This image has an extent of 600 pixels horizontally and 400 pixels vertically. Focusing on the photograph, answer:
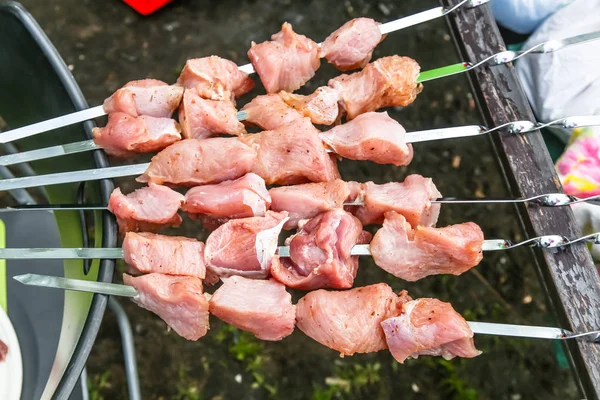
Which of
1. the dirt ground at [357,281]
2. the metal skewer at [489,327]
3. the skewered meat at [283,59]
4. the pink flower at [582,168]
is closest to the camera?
the metal skewer at [489,327]

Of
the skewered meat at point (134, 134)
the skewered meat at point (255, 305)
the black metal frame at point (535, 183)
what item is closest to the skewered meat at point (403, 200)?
the black metal frame at point (535, 183)

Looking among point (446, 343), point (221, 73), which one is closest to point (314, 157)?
point (221, 73)

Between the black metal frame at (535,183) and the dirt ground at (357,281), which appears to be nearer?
the black metal frame at (535,183)

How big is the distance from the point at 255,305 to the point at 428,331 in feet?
1.71

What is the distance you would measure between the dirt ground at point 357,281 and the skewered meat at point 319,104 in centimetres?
128

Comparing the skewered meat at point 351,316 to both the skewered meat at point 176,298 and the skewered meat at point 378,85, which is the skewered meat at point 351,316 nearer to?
the skewered meat at point 176,298

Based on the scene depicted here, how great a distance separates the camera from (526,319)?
9.52ft

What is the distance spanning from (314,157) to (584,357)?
0.98 m

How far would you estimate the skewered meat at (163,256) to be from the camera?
1539 millimetres

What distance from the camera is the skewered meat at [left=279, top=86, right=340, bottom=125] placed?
1776 millimetres

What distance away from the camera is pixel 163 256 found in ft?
5.14

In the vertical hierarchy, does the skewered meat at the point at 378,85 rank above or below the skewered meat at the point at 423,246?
above

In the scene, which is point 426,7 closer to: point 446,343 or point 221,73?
point 221,73

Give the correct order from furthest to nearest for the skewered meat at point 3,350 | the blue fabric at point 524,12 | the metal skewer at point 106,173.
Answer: the blue fabric at point 524,12
the skewered meat at point 3,350
the metal skewer at point 106,173
